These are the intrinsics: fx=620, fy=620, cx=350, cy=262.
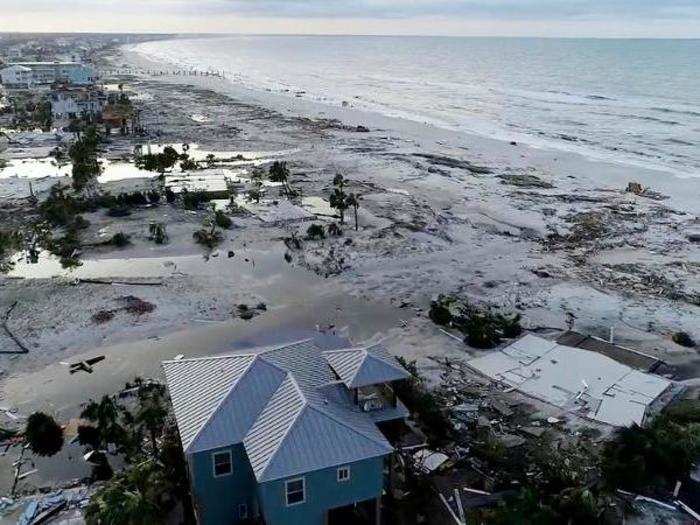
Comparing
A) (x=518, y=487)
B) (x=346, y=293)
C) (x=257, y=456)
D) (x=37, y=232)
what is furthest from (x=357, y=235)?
(x=257, y=456)

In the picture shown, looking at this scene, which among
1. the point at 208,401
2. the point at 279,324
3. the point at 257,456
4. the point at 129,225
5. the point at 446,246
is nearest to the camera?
the point at 257,456

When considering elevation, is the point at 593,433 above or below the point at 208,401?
below

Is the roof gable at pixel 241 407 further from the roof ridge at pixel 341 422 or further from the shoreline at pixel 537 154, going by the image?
the shoreline at pixel 537 154

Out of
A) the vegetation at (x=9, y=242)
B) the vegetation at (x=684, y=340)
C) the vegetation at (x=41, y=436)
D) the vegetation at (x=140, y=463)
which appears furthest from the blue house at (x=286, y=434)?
the vegetation at (x=9, y=242)

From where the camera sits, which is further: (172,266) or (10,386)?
(172,266)

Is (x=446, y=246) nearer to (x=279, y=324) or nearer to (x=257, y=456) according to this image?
(x=279, y=324)

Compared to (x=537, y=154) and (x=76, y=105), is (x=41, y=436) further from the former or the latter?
(x=76, y=105)
